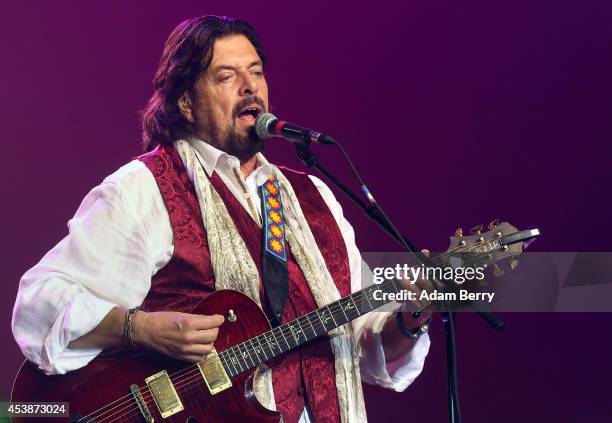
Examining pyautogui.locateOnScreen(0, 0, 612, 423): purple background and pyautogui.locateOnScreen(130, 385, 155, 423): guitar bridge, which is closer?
pyautogui.locateOnScreen(130, 385, 155, 423): guitar bridge

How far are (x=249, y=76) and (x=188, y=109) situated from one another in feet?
0.89

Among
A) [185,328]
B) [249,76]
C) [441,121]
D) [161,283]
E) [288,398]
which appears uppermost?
[441,121]

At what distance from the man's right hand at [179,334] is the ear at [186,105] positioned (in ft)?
2.99

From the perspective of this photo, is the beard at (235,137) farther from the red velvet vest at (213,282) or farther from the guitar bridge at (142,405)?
the guitar bridge at (142,405)

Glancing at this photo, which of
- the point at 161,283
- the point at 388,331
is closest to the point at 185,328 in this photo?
the point at 161,283

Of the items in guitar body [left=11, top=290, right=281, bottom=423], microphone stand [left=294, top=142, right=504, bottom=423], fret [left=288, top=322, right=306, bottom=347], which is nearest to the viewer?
microphone stand [left=294, top=142, right=504, bottom=423]

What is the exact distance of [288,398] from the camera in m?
2.62

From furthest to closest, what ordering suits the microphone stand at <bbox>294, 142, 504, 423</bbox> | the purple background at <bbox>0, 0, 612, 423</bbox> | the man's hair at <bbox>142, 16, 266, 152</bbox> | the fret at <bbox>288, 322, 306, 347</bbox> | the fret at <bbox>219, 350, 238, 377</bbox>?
the purple background at <bbox>0, 0, 612, 423</bbox> → the man's hair at <bbox>142, 16, 266, 152</bbox> → the fret at <bbox>288, 322, 306, 347</bbox> → the fret at <bbox>219, 350, 238, 377</bbox> → the microphone stand at <bbox>294, 142, 504, 423</bbox>

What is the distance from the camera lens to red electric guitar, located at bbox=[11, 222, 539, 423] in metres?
2.36

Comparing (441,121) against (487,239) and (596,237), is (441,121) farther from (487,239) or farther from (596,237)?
(487,239)

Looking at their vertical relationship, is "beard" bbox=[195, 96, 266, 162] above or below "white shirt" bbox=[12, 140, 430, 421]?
above

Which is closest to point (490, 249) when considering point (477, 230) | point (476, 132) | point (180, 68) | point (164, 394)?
point (477, 230)

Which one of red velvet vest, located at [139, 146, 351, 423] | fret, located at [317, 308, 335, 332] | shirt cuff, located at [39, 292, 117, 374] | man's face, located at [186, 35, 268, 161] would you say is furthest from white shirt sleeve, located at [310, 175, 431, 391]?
shirt cuff, located at [39, 292, 117, 374]

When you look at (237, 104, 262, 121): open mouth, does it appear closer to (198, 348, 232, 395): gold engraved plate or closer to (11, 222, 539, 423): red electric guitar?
(11, 222, 539, 423): red electric guitar
